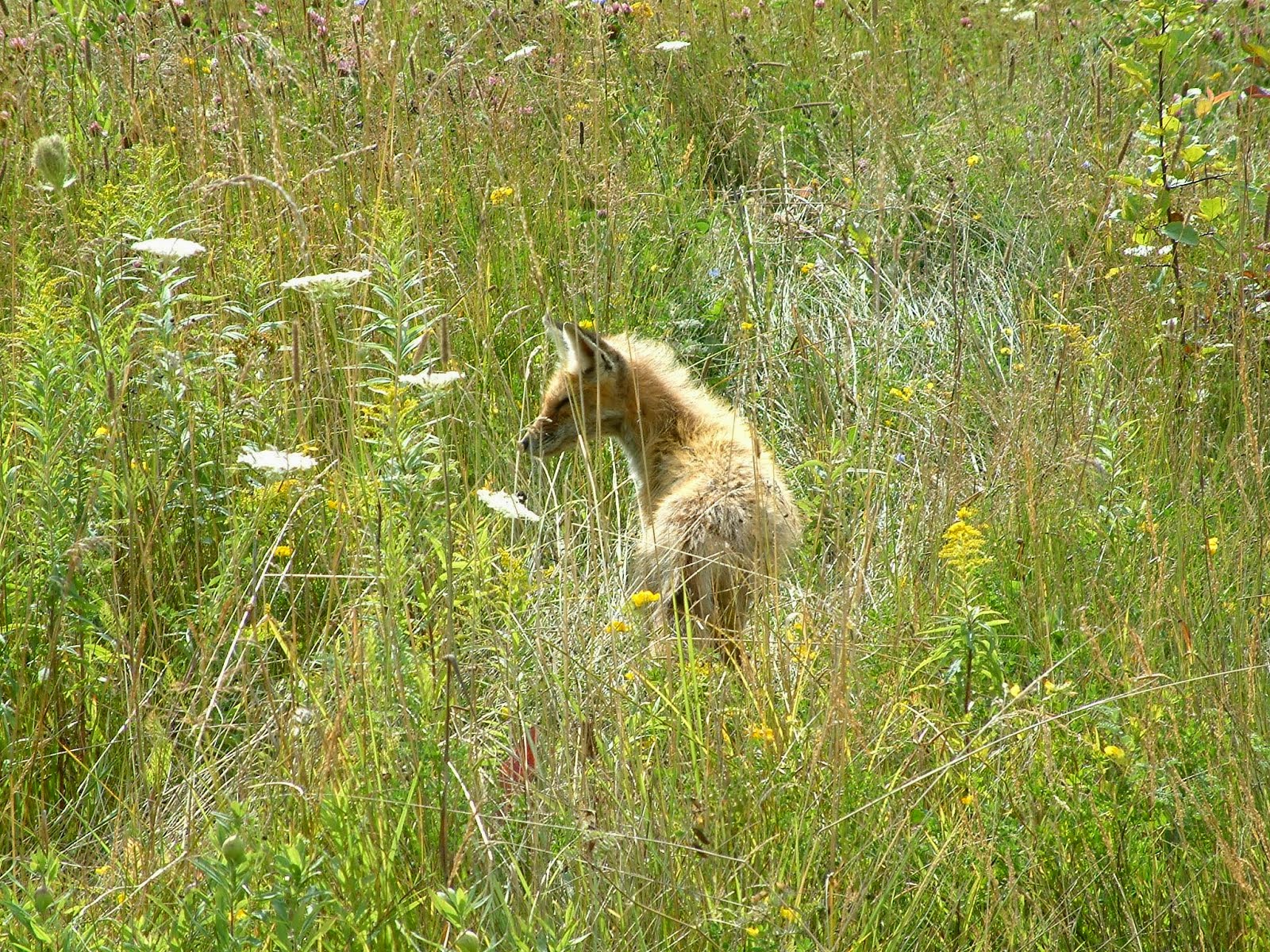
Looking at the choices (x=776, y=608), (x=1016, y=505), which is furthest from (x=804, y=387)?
(x=776, y=608)

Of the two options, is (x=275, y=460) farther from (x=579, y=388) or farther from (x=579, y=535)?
(x=579, y=388)

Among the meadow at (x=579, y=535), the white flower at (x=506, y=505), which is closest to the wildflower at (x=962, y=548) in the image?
the meadow at (x=579, y=535)

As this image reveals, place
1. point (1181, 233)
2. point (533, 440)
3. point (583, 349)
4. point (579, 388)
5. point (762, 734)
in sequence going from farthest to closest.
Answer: point (583, 349) < point (579, 388) < point (533, 440) < point (1181, 233) < point (762, 734)

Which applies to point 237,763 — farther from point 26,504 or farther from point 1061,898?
point 1061,898

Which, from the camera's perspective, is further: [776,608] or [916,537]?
[916,537]

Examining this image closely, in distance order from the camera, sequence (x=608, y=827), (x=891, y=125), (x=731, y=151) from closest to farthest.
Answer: (x=608, y=827) < (x=891, y=125) < (x=731, y=151)

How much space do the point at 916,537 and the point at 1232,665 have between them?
711mm

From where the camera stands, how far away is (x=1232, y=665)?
2322mm

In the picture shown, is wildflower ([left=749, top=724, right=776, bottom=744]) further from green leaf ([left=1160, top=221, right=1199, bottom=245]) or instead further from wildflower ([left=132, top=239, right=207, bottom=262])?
green leaf ([left=1160, top=221, right=1199, bottom=245])

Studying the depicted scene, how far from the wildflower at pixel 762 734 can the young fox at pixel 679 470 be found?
0.37m

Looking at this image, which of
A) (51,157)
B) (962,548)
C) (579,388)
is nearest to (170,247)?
(51,157)

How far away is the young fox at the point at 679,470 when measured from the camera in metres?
2.99

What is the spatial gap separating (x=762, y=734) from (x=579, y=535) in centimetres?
135

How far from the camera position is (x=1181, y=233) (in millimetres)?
3242
